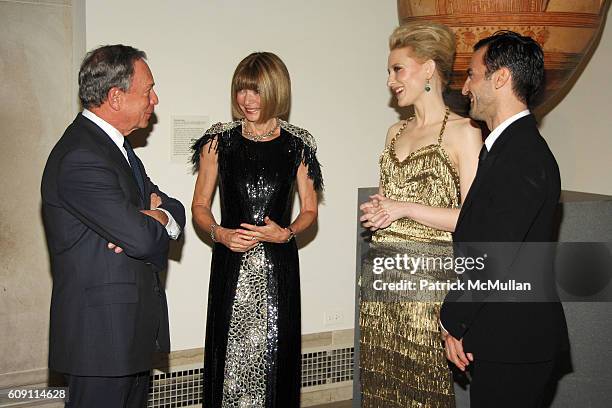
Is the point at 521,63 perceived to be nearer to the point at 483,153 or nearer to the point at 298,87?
the point at 483,153

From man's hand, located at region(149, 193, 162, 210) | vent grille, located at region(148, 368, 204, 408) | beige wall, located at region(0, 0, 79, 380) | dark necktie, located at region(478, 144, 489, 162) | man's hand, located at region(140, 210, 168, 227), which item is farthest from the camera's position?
vent grille, located at region(148, 368, 204, 408)

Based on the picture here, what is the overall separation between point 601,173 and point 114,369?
302 centimetres

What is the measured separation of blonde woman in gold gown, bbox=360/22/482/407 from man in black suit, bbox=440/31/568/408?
39cm

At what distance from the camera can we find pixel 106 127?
112 inches

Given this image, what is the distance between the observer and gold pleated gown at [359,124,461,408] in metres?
3.14

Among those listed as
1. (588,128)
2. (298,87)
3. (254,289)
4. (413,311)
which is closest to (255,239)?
(254,289)

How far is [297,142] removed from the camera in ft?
11.9

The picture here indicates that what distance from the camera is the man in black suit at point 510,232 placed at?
2.54 meters

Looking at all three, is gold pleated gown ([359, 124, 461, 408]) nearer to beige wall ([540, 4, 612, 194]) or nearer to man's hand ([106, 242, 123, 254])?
man's hand ([106, 242, 123, 254])

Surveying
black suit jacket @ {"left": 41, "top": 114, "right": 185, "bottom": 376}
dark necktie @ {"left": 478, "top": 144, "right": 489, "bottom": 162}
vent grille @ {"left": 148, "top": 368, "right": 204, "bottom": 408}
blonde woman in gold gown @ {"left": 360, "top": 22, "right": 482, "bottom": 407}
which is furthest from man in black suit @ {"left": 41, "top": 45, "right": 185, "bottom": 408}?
vent grille @ {"left": 148, "top": 368, "right": 204, "bottom": 408}

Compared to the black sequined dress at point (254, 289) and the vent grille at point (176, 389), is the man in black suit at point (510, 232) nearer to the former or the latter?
the black sequined dress at point (254, 289)

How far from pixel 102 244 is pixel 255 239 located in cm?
87

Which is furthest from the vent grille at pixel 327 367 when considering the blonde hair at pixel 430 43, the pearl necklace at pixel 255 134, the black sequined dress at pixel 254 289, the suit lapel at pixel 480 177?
the suit lapel at pixel 480 177

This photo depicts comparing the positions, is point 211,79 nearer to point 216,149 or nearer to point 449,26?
point 216,149
